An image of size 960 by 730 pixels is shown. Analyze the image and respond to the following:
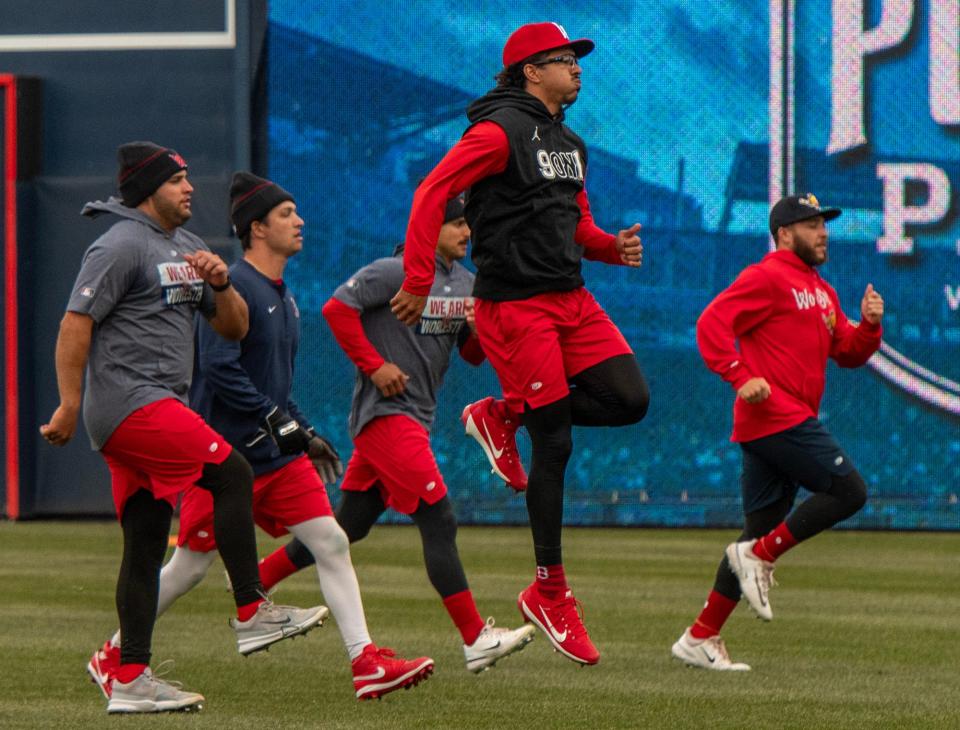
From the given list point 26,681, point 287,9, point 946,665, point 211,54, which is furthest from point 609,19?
point 26,681

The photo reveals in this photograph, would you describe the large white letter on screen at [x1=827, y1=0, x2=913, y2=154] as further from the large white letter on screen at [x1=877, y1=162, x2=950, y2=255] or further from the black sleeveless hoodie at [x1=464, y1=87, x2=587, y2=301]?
the black sleeveless hoodie at [x1=464, y1=87, x2=587, y2=301]

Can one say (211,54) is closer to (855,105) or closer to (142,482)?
(855,105)

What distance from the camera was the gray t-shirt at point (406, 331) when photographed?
26.3 feet

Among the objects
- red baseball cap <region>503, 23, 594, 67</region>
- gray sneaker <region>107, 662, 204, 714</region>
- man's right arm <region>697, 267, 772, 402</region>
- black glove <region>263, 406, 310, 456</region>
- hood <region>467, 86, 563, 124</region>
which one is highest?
red baseball cap <region>503, 23, 594, 67</region>

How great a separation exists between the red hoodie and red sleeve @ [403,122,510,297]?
6.93 ft

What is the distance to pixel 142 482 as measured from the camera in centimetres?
647

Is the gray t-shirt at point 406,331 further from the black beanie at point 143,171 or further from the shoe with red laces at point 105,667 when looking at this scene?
Answer: the shoe with red laces at point 105,667

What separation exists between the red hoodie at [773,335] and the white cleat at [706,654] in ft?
3.02

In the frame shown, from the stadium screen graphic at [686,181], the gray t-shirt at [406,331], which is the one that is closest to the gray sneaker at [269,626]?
the gray t-shirt at [406,331]

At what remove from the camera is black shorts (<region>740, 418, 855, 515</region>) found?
7875 mm

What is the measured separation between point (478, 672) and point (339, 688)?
25.2 inches

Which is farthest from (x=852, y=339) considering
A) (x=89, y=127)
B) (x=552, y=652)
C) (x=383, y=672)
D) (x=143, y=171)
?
(x=89, y=127)

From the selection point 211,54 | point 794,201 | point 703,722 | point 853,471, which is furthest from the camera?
point 211,54

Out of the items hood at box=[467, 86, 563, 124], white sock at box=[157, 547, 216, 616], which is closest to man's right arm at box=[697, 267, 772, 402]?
hood at box=[467, 86, 563, 124]
